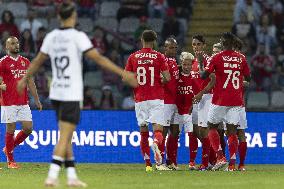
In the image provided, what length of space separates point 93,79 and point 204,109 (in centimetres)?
795

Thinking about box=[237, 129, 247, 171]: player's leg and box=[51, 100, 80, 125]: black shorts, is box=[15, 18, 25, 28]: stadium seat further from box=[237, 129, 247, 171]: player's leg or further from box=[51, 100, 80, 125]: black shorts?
box=[51, 100, 80, 125]: black shorts

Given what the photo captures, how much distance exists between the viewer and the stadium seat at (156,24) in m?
26.2

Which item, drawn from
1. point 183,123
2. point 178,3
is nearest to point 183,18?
point 178,3

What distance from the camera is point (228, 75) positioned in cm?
1636

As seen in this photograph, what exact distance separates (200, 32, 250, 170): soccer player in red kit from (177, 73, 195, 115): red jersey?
801mm

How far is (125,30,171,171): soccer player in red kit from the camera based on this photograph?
16375mm

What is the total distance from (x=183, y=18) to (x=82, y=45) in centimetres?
1447

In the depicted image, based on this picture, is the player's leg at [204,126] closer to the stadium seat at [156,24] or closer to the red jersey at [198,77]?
the red jersey at [198,77]

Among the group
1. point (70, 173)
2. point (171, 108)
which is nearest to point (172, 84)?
point (171, 108)

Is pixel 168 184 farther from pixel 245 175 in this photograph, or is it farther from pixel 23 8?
pixel 23 8

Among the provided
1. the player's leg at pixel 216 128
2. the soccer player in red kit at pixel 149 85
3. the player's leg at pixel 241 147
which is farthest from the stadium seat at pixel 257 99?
the soccer player in red kit at pixel 149 85

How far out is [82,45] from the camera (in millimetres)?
12250

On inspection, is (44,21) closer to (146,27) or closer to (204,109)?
(146,27)

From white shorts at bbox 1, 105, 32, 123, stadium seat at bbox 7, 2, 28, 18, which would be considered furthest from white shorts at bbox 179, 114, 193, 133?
stadium seat at bbox 7, 2, 28, 18
